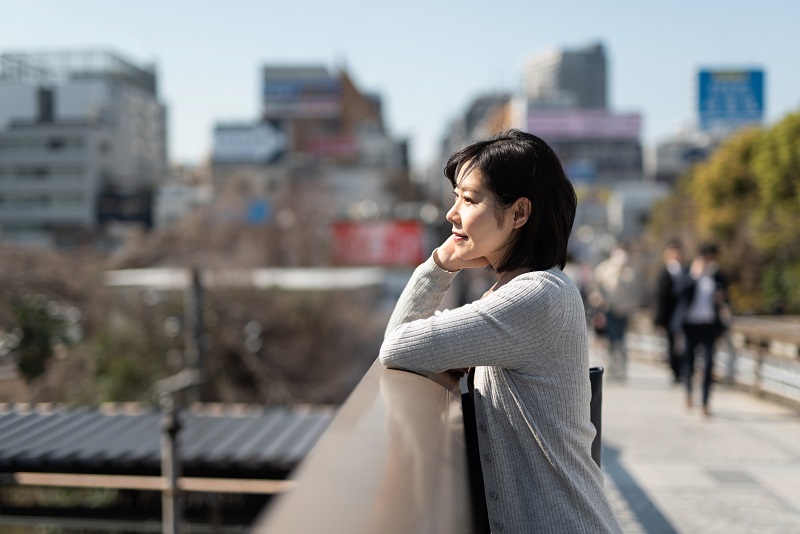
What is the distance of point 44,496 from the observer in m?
9.88

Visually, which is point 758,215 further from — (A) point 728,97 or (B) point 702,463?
(A) point 728,97

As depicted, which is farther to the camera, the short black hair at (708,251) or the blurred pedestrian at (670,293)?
the blurred pedestrian at (670,293)

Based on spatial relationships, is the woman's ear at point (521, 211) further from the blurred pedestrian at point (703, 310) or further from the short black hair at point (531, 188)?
the blurred pedestrian at point (703, 310)

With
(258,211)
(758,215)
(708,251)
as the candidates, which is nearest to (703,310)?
(708,251)

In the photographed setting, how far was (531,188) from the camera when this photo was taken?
→ 179 cm

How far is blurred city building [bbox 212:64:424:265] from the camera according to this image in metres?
46.4

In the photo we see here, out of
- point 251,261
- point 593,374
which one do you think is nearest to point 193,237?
point 251,261

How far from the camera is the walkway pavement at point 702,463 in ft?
13.3

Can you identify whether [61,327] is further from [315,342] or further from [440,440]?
[315,342]

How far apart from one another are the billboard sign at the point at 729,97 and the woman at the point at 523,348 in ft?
167

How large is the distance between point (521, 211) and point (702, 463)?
415 centimetres

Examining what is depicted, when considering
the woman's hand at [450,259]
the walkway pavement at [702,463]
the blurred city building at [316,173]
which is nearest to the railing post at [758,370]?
the walkway pavement at [702,463]

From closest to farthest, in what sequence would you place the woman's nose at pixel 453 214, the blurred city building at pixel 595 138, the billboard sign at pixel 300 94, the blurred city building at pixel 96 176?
the woman's nose at pixel 453 214, the blurred city building at pixel 96 176, the blurred city building at pixel 595 138, the billboard sign at pixel 300 94

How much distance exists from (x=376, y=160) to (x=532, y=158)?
89542 millimetres
